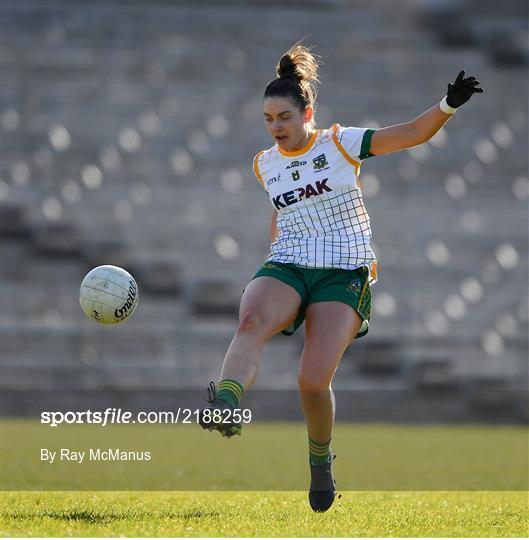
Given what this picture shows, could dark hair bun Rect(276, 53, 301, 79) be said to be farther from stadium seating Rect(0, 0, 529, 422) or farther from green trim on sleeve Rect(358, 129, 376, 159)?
stadium seating Rect(0, 0, 529, 422)

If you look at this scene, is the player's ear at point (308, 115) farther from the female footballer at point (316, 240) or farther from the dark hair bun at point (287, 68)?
the dark hair bun at point (287, 68)

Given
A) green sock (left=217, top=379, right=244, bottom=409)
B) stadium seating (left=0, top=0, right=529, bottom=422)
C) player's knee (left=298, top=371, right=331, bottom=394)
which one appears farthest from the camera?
stadium seating (left=0, top=0, right=529, bottom=422)

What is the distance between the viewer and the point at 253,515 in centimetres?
500

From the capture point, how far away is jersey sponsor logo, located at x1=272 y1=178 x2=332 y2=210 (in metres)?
5.07

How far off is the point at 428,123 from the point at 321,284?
0.85m

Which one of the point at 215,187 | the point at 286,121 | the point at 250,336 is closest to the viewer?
the point at 250,336

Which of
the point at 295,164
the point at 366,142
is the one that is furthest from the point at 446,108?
the point at 295,164

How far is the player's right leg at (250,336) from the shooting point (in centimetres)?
429

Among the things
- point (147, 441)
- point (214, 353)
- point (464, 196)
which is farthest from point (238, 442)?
point (464, 196)

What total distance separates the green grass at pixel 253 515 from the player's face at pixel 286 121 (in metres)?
1.66

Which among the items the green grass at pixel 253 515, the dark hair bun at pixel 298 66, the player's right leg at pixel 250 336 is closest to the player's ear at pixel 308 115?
the dark hair bun at pixel 298 66

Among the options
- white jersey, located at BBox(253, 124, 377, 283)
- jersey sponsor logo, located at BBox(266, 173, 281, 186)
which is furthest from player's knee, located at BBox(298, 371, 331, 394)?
jersey sponsor logo, located at BBox(266, 173, 281, 186)

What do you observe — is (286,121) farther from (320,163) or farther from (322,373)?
(322,373)

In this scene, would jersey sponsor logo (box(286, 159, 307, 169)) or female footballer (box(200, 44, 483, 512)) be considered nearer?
female footballer (box(200, 44, 483, 512))
